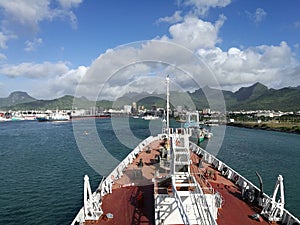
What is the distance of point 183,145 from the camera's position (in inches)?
656

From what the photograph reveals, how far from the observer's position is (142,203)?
15.5 metres

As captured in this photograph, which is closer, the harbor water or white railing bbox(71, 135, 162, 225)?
white railing bbox(71, 135, 162, 225)

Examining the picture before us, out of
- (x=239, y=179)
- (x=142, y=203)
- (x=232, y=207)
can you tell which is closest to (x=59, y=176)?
(x=142, y=203)

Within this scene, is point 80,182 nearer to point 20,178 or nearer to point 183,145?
point 20,178

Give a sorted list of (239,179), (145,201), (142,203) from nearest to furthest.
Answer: (142,203) < (145,201) < (239,179)

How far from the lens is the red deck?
1373 centimetres

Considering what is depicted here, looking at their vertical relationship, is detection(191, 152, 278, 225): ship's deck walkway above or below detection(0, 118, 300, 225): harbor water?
above

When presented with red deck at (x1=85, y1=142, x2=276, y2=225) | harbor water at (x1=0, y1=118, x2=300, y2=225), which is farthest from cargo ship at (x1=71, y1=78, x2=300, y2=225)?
harbor water at (x1=0, y1=118, x2=300, y2=225)

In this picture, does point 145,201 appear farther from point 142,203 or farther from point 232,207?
point 232,207

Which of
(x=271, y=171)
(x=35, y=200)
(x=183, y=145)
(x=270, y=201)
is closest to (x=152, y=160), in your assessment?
(x=183, y=145)

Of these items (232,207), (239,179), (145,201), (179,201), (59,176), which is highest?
(179,201)

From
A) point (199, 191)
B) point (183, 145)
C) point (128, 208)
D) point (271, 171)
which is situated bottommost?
point (271, 171)

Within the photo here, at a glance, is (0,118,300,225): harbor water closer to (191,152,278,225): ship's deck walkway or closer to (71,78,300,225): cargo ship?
(71,78,300,225): cargo ship

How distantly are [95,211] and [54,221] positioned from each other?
25.1ft
